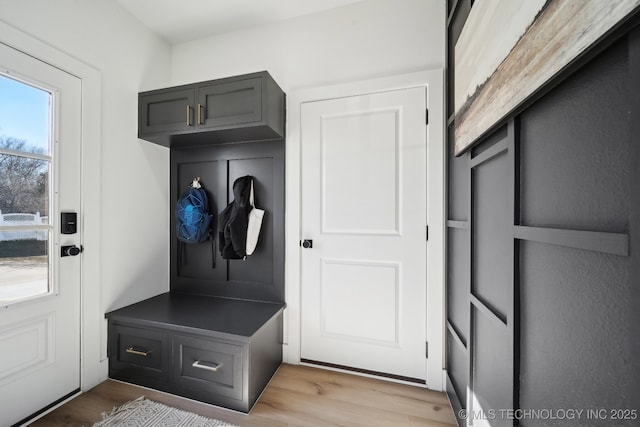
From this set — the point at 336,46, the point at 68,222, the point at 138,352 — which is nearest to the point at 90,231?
the point at 68,222

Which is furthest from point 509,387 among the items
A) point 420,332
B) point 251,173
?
point 251,173

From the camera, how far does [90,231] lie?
1641 millimetres

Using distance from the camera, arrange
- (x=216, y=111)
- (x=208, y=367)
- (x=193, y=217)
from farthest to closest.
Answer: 1. (x=193, y=217)
2. (x=216, y=111)
3. (x=208, y=367)

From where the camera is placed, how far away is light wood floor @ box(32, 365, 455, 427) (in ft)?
4.54

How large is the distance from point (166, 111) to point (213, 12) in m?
0.87

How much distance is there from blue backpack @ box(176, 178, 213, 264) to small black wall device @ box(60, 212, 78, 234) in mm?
628

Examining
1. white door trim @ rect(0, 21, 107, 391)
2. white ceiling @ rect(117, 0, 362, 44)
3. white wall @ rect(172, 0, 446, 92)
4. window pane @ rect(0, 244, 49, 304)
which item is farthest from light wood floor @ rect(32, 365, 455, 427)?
white ceiling @ rect(117, 0, 362, 44)

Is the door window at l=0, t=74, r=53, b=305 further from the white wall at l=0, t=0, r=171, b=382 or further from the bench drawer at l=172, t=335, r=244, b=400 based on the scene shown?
the bench drawer at l=172, t=335, r=244, b=400

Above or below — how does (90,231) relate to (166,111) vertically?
below


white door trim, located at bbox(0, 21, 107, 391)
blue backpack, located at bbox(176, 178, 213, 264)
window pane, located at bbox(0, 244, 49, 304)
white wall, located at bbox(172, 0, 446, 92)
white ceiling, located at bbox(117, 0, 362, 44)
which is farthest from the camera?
blue backpack, located at bbox(176, 178, 213, 264)

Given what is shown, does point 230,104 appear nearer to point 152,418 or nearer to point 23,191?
point 23,191

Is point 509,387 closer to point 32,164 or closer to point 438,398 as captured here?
point 438,398

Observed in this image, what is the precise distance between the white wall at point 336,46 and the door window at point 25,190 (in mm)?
1174

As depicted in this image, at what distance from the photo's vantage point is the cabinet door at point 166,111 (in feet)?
5.84
